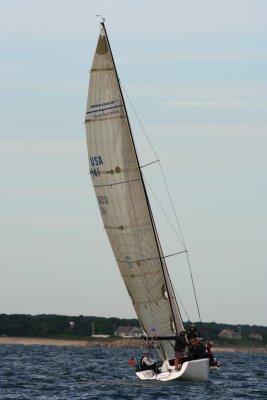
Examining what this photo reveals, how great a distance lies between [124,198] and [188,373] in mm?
6917

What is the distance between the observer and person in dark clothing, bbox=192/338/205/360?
148ft

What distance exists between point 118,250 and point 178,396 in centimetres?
748

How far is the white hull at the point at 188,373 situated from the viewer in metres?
44.8

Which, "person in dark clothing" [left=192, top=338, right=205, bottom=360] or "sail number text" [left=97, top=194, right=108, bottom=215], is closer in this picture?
"person in dark clothing" [left=192, top=338, right=205, bottom=360]

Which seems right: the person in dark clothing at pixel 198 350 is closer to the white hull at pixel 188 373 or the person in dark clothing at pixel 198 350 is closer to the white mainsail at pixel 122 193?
the white hull at pixel 188 373

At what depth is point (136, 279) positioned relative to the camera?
154 feet

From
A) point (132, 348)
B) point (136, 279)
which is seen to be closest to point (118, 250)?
point (136, 279)

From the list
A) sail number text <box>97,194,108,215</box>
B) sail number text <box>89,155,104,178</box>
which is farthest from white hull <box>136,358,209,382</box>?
sail number text <box>89,155,104,178</box>

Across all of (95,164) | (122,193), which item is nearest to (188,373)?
(122,193)

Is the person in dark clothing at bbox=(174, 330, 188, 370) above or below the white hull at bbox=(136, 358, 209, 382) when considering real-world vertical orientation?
above

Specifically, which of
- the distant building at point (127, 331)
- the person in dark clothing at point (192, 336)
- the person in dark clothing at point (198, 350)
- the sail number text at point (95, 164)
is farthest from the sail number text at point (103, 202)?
the distant building at point (127, 331)

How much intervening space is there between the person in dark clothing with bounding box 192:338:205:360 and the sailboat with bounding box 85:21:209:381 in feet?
2.61

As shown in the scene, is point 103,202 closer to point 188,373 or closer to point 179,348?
point 179,348

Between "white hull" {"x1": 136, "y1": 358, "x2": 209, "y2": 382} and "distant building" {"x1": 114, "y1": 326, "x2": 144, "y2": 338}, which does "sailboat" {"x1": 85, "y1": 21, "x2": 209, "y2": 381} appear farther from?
"distant building" {"x1": 114, "y1": 326, "x2": 144, "y2": 338}
